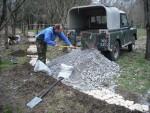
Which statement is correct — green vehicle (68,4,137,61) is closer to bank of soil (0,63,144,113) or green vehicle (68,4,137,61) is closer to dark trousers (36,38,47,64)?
dark trousers (36,38,47,64)

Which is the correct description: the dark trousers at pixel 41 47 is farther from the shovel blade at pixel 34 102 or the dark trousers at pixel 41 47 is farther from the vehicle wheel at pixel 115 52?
the shovel blade at pixel 34 102

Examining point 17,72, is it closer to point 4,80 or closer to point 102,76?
point 4,80

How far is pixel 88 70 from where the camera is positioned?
10.4m

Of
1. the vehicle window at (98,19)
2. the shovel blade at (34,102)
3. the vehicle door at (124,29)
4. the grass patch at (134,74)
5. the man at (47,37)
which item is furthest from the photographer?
the vehicle window at (98,19)

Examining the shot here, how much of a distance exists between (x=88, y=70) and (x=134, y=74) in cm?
168

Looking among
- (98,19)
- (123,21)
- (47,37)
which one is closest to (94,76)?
(47,37)

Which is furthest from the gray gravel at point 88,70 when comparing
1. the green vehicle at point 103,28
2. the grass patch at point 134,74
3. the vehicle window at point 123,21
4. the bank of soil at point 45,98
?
the vehicle window at point 123,21

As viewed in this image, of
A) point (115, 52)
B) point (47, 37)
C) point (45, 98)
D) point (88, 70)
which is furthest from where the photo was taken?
point (115, 52)

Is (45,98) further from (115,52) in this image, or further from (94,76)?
(115,52)

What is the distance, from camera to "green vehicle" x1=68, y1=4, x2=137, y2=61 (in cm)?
1270

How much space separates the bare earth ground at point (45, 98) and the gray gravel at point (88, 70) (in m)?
0.92

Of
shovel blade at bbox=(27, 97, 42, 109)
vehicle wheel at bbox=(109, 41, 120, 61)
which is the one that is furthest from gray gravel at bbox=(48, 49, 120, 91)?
shovel blade at bbox=(27, 97, 42, 109)

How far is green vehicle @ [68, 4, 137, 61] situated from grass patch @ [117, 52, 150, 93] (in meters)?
0.83

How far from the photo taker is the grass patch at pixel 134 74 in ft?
30.3
